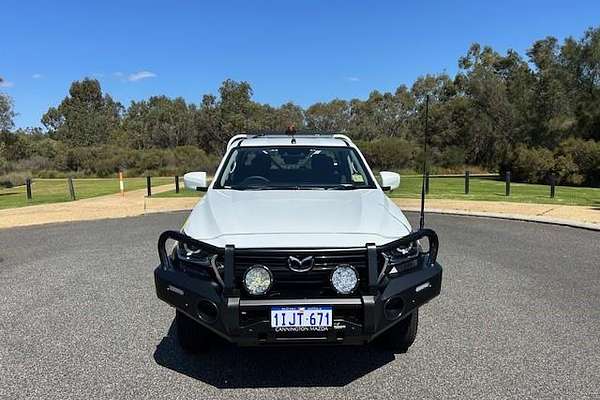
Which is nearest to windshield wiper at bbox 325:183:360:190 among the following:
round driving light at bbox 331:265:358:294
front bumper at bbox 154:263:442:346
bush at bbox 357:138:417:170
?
front bumper at bbox 154:263:442:346

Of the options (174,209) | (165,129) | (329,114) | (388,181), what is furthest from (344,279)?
(329,114)

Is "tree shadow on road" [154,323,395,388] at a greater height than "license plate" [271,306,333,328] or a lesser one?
lesser

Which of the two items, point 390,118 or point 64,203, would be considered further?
point 390,118

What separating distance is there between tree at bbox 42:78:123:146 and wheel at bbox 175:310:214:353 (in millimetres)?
72799

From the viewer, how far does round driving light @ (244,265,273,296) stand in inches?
133

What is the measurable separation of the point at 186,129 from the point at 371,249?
223ft

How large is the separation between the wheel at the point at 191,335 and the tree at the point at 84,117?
239 feet

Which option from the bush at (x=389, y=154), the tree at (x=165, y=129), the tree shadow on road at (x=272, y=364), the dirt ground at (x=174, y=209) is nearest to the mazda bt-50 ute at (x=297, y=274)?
the tree shadow on road at (x=272, y=364)

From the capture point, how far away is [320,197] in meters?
4.45

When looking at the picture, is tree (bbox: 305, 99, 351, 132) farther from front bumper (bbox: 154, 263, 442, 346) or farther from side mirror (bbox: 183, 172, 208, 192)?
front bumper (bbox: 154, 263, 442, 346)

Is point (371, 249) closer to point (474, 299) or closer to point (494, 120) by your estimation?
point (474, 299)

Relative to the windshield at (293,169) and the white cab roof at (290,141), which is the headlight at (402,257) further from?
the white cab roof at (290,141)

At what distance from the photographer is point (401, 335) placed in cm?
420

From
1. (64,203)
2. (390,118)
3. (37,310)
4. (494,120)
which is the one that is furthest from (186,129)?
(37,310)
